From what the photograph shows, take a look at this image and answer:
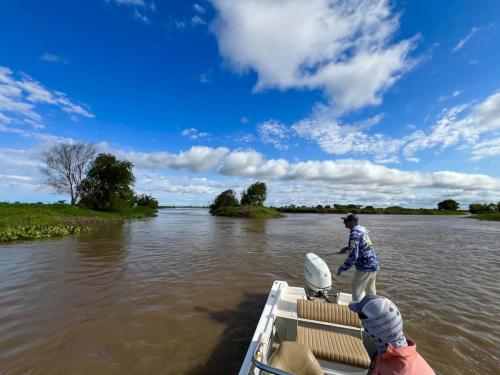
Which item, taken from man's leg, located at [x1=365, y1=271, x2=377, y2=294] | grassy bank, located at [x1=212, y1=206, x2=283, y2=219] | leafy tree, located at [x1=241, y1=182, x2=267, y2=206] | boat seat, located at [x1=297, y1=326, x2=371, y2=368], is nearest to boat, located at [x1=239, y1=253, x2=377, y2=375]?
boat seat, located at [x1=297, y1=326, x2=371, y2=368]

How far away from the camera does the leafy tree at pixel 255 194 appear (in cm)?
6638

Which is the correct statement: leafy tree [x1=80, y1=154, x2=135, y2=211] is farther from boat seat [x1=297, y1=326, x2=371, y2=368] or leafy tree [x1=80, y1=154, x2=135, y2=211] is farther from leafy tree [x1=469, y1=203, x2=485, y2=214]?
leafy tree [x1=469, y1=203, x2=485, y2=214]

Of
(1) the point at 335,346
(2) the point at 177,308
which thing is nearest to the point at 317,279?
(1) the point at 335,346

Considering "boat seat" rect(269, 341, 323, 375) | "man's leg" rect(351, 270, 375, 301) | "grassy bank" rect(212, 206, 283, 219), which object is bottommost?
"boat seat" rect(269, 341, 323, 375)

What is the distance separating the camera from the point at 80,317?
6008 mm

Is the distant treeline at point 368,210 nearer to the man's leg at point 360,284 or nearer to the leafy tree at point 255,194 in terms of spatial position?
the leafy tree at point 255,194

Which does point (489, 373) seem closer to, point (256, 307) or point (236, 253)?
point (256, 307)

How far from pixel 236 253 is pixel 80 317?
872cm

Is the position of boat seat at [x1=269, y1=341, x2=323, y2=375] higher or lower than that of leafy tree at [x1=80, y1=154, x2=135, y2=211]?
lower

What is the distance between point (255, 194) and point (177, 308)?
6035 centimetres

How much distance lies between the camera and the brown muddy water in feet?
14.7

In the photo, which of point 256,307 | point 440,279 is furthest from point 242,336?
point 440,279

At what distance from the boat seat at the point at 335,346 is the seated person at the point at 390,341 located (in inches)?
61.1

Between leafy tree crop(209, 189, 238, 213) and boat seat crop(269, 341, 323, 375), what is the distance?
208ft
